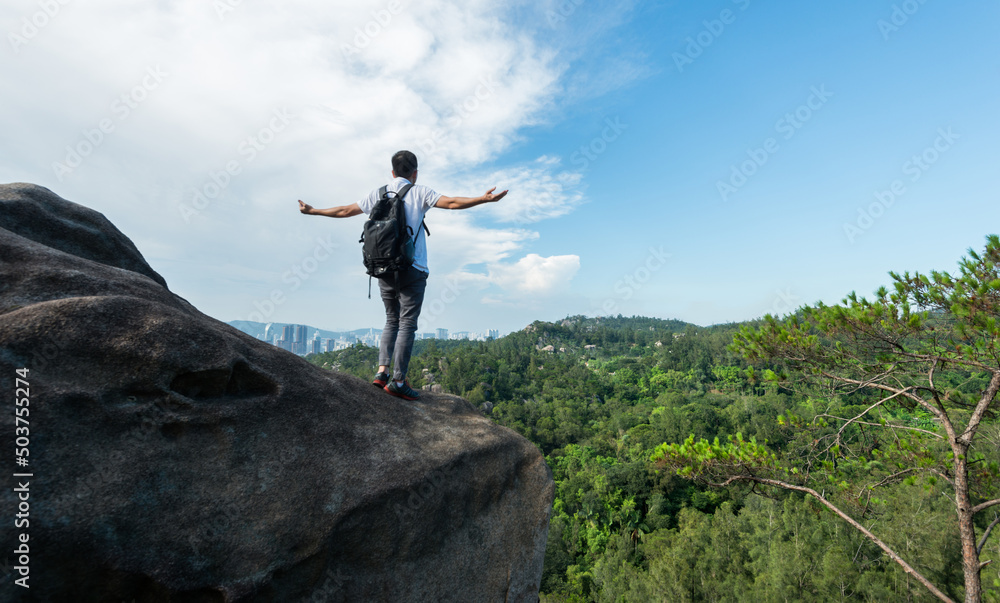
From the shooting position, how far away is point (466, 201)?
417 cm

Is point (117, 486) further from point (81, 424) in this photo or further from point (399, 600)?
point (399, 600)

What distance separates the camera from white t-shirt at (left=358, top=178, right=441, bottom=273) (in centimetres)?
426

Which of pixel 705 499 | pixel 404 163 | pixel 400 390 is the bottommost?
pixel 705 499

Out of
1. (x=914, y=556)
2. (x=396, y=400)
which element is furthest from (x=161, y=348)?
(x=914, y=556)

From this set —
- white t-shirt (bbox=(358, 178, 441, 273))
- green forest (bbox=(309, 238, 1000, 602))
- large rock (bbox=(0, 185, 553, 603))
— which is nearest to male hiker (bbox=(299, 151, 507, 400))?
white t-shirt (bbox=(358, 178, 441, 273))

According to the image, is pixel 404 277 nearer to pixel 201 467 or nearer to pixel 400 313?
pixel 400 313

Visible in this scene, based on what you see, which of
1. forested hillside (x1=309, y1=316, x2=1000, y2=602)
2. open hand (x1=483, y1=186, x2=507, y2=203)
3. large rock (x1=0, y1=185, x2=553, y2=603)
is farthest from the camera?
forested hillside (x1=309, y1=316, x2=1000, y2=602)

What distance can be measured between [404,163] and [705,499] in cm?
4464

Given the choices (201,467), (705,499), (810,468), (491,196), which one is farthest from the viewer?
(705,499)

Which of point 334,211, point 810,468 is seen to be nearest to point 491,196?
point 334,211

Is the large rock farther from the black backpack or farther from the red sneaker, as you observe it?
the black backpack

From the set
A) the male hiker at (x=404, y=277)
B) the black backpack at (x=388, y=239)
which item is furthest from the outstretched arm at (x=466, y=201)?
the black backpack at (x=388, y=239)

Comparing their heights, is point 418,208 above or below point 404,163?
below

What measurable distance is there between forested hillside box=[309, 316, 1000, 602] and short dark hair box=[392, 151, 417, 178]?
18.4ft
